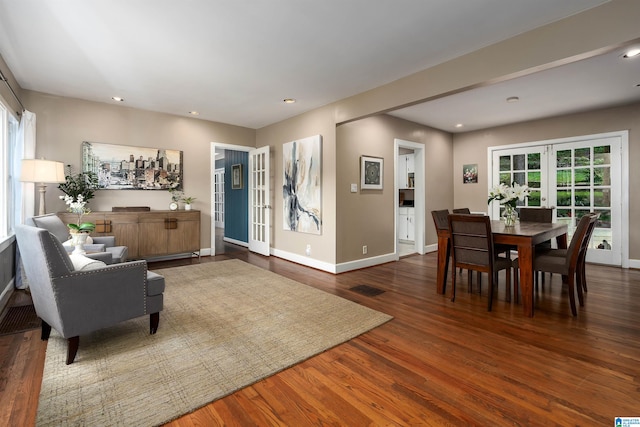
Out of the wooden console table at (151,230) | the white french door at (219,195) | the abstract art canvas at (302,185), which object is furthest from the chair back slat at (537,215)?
the white french door at (219,195)

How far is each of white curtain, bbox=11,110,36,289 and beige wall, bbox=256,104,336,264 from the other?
342 centimetres

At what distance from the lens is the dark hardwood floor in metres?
1.56

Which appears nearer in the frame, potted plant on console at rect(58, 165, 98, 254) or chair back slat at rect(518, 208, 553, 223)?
potted plant on console at rect(58, 165, 98, 254)

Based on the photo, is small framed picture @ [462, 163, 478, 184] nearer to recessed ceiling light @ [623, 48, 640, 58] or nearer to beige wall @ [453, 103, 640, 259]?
beige wall @ [453, 103, 640, 259]

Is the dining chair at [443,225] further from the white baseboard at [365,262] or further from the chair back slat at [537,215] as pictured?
the chair back slat at [537,215]

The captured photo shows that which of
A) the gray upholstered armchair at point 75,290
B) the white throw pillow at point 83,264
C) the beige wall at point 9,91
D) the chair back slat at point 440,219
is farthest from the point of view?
the chair back slat at point 440,219

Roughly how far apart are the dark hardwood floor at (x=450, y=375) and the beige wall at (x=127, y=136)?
2.96 meters

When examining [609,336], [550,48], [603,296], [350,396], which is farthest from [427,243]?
[350,396]

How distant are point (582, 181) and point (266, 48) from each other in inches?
220

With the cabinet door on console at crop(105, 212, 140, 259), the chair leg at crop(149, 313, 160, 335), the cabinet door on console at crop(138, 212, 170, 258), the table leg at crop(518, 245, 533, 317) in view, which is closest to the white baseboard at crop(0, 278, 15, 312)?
the cabinet door on console at crop(105, 212, 140, 259)

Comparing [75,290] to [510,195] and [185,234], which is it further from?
[510,195]

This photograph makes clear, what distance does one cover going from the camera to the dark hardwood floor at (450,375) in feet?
5.10

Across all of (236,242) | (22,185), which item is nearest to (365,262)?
(236,242)

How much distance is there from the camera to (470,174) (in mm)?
6395
